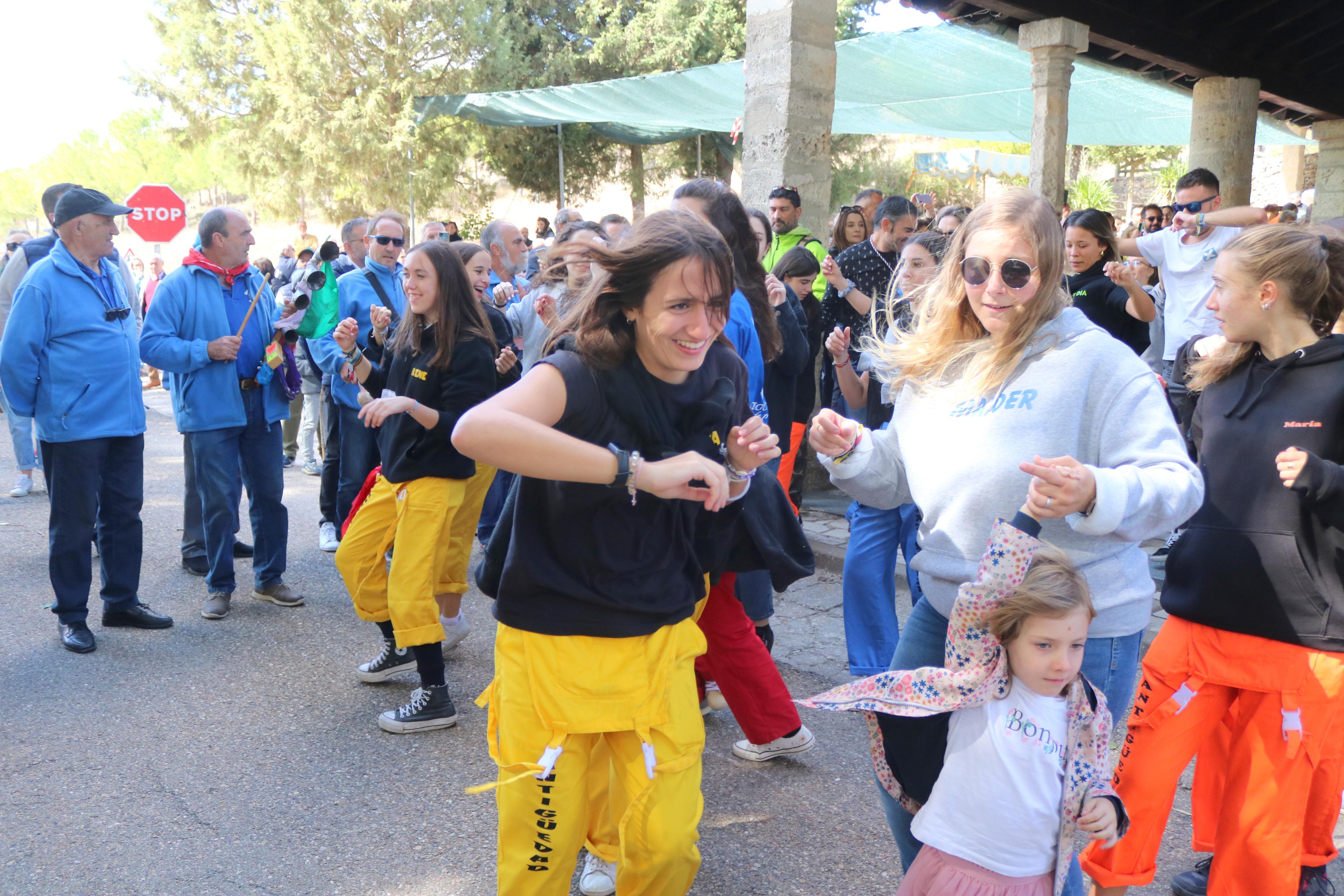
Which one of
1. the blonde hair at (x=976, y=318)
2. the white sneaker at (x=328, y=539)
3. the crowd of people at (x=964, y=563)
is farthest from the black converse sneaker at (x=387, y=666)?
the blonde hair at (x=976, y=318)

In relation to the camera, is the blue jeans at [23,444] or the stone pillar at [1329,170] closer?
the blue jeans at [23,444]

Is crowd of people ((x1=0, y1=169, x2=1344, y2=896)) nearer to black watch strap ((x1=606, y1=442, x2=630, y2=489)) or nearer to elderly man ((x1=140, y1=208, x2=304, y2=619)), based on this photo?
black watch strap ((x1=606, y1=442, x2=630, y2=489))

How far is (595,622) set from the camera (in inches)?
88.3

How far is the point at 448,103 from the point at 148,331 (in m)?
13.2

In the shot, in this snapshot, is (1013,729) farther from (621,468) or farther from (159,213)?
(159,213)

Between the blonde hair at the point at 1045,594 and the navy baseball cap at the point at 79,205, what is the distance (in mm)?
4873

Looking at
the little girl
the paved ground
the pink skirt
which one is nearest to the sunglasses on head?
the little girl

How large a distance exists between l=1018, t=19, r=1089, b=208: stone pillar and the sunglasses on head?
28.8 feet

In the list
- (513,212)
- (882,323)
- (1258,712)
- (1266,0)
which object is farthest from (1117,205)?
(1258,712)

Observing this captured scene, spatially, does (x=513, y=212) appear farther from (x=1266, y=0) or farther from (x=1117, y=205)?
(x=1266, y=0)

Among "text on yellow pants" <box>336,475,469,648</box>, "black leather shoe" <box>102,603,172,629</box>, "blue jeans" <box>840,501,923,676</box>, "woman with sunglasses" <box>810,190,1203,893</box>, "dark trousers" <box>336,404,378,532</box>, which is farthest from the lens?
"dark trousers" <box>336,404,378,532</box>

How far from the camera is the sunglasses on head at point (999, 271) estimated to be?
2162 mm

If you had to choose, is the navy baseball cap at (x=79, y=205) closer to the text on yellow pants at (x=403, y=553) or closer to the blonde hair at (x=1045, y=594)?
the text on yellow pants at (x=403, y=553)

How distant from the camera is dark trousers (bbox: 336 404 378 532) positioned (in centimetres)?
638
